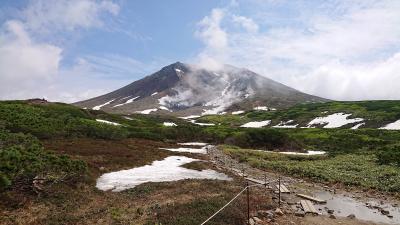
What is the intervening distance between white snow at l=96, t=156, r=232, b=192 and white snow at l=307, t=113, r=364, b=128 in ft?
305

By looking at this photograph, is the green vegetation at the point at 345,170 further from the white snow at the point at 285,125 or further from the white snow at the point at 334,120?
the white snow at the point at 285,125

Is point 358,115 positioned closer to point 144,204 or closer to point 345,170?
point 345,170

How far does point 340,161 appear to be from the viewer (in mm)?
50188

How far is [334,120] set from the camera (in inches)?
5271

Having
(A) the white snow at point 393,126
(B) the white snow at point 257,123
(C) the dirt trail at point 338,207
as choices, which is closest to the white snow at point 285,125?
(B) the white snow at point 257,123

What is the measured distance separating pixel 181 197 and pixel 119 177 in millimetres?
A: 10779

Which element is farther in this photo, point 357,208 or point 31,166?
point 357,208

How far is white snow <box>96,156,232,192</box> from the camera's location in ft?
104

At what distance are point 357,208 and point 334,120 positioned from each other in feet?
372

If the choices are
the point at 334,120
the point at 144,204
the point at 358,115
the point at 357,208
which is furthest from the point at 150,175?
A: the point at 358,115

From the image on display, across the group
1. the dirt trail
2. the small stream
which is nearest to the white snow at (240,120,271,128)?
the dirt trail

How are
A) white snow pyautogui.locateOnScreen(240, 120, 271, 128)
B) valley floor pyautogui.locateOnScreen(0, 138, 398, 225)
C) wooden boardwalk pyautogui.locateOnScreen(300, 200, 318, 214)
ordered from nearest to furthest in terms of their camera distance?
valley floor pyautogui.locateOnScreen(0, 138, 398, 225) < wooden boardwalk pyautogui.locateOnScreen(300, 200, 318, 214) < white snow pyautogui.locateOnScreen(240, 120, 271, 128)

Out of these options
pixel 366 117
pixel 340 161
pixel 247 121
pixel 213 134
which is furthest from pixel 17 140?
pixel 247 121

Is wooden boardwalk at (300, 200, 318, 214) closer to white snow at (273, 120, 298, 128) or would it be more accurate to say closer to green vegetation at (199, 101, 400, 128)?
green vegetation at (199, 101, 400, 128)
